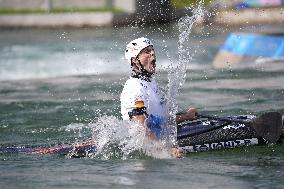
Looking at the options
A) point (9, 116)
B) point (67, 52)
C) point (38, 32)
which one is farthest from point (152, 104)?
point (38, 32)

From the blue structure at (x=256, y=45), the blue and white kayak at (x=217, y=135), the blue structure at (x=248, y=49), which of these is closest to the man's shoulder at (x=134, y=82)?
the blue and white kayak at (x=217, y=135)

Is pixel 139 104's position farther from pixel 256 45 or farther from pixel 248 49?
pixel 256 45

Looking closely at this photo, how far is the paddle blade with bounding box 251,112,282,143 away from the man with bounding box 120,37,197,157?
1208 mm

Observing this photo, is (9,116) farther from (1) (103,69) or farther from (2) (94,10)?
(2) (94,10)

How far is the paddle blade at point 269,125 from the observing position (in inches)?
429

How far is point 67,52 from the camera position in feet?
104

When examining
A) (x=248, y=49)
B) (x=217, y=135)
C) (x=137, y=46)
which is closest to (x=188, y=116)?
(x=217, y=135)

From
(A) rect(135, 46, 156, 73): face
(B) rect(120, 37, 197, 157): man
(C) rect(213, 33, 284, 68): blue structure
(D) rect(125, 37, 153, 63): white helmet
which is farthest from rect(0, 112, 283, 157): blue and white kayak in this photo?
(C) rect(213, 33, 284, 68): blue structure

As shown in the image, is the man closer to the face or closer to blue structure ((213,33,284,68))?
the face

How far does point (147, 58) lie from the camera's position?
35.5 ft

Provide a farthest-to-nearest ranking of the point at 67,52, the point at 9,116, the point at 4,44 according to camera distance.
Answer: the point at 4,44, the point at 67,52, the point at 9,116

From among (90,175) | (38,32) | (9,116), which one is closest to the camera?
(90,175)

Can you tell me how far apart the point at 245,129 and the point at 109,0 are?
101ft

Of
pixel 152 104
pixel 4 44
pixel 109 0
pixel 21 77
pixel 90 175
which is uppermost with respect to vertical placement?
pixel 109 0
